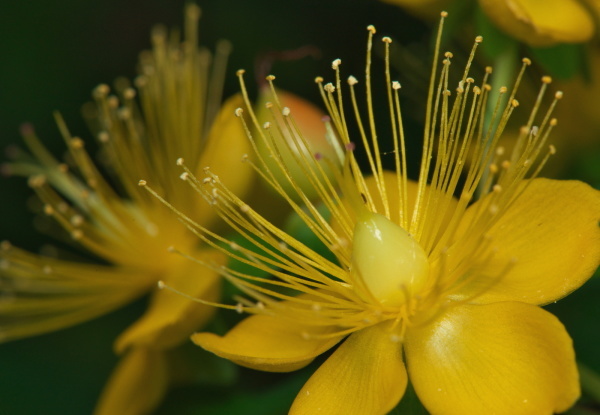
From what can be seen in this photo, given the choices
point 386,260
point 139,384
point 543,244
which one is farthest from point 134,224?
point 543,244

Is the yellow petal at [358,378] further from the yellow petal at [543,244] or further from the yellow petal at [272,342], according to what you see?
the yellow petal at [543,244]

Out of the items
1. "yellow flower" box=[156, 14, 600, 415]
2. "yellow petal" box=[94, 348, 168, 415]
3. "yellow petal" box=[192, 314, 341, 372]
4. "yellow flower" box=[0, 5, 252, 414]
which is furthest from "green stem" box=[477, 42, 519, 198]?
"yellow petal" box=[94, 348, 168, 415]

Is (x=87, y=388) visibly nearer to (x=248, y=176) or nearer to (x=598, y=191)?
(x=248, y=176)

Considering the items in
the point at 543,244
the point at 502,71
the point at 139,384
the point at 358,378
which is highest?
the point at 502,71

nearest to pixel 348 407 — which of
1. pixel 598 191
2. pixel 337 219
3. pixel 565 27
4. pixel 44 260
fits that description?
pixel 337 219

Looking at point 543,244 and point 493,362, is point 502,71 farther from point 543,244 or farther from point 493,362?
point 493,362
